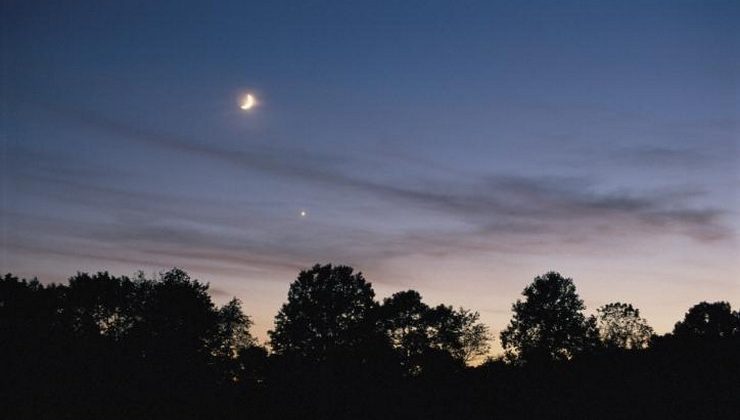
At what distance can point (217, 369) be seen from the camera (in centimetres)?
7212

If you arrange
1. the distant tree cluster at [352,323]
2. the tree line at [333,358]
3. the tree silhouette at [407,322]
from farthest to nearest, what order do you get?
the tree silhouette at [407,322] → the distant tree cluster at [352,323] → the tree line at [333,358]

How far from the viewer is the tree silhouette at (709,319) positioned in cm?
9231

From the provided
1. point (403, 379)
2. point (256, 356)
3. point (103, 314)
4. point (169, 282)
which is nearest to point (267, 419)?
point (403, 379)

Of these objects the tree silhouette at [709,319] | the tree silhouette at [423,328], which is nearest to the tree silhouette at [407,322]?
the tree silhouette at [423,328]

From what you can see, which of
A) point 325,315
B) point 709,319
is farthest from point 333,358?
point 709,319

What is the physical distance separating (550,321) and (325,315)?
39.3 m

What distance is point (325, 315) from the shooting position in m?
77.8

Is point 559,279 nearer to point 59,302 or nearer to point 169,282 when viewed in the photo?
point 169,282

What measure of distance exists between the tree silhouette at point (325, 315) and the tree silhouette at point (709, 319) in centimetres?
5789

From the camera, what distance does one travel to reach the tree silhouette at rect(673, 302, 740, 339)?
3634 inches

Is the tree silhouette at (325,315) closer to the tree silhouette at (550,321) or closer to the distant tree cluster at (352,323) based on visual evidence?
the distant tree cluster at (352,323)

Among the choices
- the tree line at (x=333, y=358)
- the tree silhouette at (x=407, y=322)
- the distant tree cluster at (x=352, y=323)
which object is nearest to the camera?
the tree line at (x=333, y=358)

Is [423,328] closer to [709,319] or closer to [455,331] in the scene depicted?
[455,331]

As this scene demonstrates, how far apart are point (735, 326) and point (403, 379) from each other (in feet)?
250
